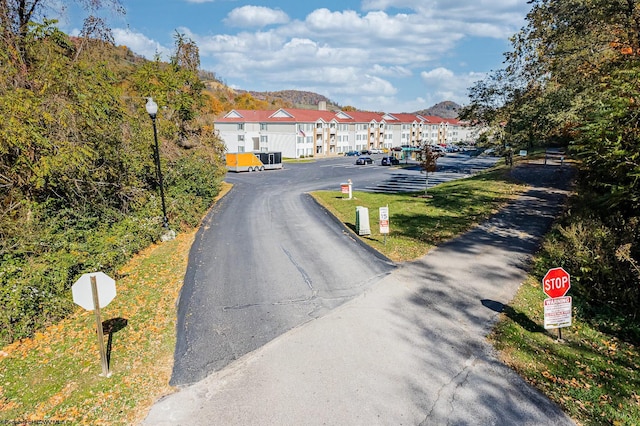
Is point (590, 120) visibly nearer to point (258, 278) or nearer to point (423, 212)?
point (423, 212)

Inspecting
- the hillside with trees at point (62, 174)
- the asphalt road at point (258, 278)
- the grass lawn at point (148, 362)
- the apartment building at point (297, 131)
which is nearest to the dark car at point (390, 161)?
the apartment building at point (297, 131)

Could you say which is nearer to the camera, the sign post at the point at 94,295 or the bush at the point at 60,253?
the sign post at the point at 94,295

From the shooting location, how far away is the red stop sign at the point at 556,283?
772cm

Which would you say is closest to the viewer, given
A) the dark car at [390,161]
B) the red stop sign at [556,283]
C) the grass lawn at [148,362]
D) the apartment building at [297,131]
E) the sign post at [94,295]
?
the grass lawn at [148,362]

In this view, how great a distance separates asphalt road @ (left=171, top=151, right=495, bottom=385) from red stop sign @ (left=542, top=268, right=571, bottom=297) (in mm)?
4567

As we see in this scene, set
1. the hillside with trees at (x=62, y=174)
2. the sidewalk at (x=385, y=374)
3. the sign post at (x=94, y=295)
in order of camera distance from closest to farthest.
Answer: the sidewalk at (x=385, y=374)
the sign post at (x=94, y=295)
the hillside with trees at (x=62, y=174)

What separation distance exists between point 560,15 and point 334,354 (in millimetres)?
20421

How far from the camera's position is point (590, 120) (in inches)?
559

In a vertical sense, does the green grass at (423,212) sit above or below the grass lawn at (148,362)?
above

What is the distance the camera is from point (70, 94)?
42.2 ft

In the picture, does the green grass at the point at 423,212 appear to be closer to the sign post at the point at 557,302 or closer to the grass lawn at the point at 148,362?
the grass lawn at the point at 148,362

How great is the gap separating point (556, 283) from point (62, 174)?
14.5 m

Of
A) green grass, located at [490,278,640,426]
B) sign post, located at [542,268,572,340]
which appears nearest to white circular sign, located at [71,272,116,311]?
green grass, located at [490,278,640,426]

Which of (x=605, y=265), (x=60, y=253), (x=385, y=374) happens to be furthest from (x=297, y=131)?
(x=385, y=374)
